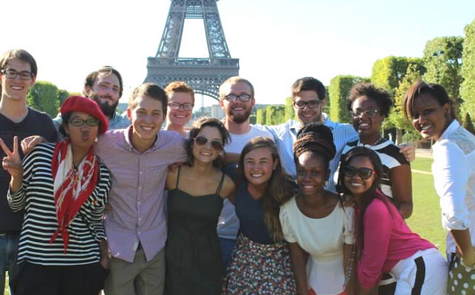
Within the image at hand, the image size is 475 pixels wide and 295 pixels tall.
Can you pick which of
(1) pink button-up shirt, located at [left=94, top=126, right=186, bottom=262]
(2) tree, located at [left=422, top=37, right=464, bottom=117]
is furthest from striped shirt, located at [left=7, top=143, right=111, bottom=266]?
(2) tree, located at [left=422, top=37, right=464, bottom=117]

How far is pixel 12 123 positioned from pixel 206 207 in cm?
167

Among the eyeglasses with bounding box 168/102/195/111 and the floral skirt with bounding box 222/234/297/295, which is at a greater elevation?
the eyeglasses with bounding box 168/102/195/111

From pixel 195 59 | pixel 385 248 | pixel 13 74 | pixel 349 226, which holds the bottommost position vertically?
pixel 385 248

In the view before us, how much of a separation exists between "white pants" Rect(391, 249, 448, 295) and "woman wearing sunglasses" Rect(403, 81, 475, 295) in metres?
0.06

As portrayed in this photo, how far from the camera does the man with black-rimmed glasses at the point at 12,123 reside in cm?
349

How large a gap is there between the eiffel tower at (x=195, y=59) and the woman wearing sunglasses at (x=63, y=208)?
43356 mm

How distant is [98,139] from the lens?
3.46 meters

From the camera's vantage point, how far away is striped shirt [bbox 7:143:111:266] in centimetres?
306

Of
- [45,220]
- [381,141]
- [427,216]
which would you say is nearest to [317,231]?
[381,141]

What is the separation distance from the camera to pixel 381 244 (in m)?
2.96

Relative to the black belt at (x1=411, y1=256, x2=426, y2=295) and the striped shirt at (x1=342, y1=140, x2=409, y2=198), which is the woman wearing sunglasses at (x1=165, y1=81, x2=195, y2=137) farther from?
the black belt at (x1=411, y1=256, x2=426, y2=295)

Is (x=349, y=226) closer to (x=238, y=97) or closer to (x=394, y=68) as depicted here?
(x=238, y=97)

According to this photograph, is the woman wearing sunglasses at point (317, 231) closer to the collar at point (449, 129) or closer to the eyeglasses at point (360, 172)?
Answer: the eyeglasses at point (360, 172)

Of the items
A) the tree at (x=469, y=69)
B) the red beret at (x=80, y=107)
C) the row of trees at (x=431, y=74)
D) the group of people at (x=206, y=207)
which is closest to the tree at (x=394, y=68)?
the row of trees at (x=431, y=74)
